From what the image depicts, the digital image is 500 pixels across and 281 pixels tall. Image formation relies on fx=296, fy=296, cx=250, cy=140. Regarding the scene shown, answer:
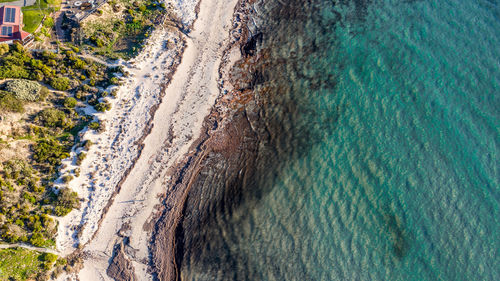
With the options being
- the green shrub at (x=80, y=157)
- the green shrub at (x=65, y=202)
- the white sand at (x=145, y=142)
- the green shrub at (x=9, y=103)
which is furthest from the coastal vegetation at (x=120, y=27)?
the green shrub at (x=65, y=202)

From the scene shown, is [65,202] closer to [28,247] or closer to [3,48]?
[28,247]

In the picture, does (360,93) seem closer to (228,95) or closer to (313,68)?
(313,68)

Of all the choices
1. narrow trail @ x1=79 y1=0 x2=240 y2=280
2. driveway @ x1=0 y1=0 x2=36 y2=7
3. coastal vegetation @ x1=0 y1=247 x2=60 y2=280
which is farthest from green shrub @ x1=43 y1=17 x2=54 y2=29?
coastal vegetation @ x1=0 y1=247 x2=60 y2=280

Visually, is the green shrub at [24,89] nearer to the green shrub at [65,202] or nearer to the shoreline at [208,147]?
the green shrub at [65,202]

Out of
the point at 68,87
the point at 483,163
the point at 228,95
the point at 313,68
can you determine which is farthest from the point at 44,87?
the point at 483,163

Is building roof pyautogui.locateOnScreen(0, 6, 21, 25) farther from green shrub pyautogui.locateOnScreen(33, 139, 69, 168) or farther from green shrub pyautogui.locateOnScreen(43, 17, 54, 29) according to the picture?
green shrub pyautogui.locateOnScreen(33, 139, 69, 168)

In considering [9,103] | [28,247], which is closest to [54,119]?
[9,103]
